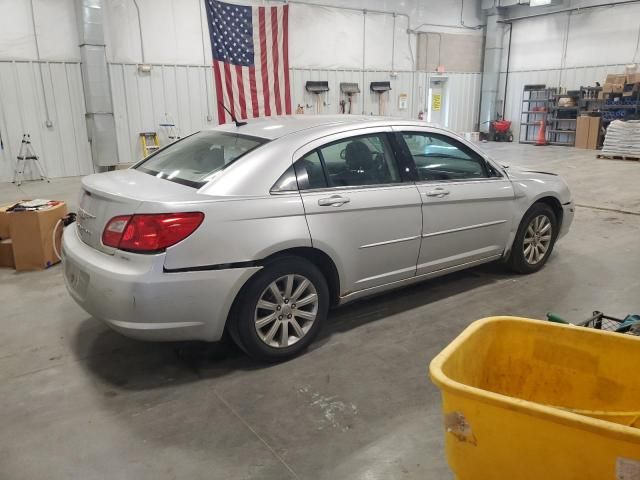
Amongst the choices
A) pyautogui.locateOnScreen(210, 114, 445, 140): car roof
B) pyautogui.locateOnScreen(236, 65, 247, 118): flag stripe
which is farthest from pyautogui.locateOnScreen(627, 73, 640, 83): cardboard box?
pyautogui.locateOnScreen(210, 114, 445, 140): car roof

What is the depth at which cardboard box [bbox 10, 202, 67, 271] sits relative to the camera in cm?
479

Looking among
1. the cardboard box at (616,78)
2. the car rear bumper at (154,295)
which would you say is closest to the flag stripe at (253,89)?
the car rear bumper at (154,295)

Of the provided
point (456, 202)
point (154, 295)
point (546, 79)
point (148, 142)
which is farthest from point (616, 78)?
point (154, 295)

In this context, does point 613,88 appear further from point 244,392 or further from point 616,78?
point 244,392

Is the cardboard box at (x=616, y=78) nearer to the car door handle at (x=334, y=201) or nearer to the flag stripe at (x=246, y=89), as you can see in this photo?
the flag stripe at (x=246, y=89)

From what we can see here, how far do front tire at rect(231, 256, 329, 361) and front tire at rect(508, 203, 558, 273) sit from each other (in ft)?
7.06

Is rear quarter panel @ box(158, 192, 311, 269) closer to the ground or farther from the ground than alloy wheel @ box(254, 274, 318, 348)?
farther from the ground

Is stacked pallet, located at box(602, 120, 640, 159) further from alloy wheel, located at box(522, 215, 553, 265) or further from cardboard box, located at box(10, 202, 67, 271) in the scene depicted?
cardboard box, located at box(10, 202, 67, 271)

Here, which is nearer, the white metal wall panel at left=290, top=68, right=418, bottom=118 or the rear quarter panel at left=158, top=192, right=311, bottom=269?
the rear quarter panel at left=158, top=192, right=311, bottom=269

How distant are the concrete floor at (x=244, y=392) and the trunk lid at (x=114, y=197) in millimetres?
815

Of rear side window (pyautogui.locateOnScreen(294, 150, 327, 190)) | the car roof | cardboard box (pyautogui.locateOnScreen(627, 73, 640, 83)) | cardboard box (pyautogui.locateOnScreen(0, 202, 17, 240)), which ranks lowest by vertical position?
cardboard box (pyautogui.locateOnScreen(0, 202, 17, 240))

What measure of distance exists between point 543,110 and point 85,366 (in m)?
18.2

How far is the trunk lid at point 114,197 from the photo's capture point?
2752mm

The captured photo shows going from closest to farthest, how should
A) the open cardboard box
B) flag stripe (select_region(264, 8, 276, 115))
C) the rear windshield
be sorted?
the rear windshield
the open cardboard box
flag stripe (select_region(264, 8, 276, 115))
